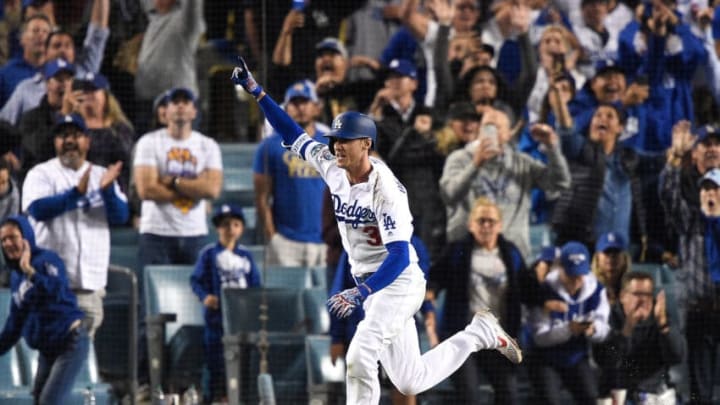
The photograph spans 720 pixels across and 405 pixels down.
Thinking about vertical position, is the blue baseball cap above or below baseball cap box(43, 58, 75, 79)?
below

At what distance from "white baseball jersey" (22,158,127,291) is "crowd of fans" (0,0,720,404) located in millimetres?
14

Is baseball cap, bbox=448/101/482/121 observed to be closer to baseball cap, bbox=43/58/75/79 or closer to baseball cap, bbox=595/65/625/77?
baseball cap, bbox=595/65/625/77

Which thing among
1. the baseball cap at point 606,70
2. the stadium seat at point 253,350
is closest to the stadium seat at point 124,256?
the stadium seat at point 253,350

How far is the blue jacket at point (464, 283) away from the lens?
958cm

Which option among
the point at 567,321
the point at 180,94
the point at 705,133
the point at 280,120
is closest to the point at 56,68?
the point at 180,94

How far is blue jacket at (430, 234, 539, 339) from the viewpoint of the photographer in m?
9.58

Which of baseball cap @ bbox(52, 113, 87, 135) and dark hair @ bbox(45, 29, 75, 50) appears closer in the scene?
baseball cap @ bbox(52, 113, 87, 135)

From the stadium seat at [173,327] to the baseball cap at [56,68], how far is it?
1511 mm

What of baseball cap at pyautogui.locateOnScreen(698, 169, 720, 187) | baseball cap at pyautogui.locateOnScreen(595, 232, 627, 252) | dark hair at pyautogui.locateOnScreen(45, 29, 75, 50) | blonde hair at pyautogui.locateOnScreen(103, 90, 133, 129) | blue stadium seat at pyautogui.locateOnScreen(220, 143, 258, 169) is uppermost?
dark hair at pyautogui.locateOnScreen(45, 29, 75, 50)

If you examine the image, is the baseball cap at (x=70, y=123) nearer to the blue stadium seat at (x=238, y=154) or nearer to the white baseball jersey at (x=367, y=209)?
the blue stadium seat at (x=238, y=154)

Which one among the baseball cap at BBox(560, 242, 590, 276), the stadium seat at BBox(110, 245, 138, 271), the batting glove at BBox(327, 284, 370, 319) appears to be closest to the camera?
the batting glove at BBox(327, 284, 370, 319)

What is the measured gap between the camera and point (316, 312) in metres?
9.70

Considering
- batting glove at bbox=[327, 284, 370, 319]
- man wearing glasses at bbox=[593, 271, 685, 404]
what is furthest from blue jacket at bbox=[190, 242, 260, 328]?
batting glove at bbox=[327, 284, 370, 319]

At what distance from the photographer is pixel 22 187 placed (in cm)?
965
